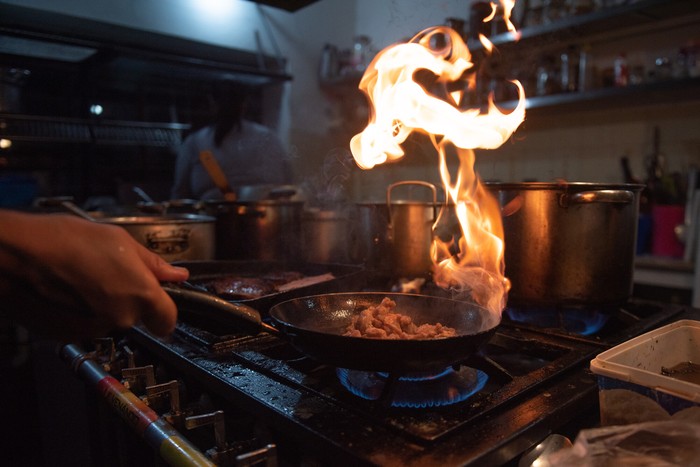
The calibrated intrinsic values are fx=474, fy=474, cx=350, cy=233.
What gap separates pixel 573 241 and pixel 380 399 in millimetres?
876

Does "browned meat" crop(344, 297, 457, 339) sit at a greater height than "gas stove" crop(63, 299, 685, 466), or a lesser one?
greater

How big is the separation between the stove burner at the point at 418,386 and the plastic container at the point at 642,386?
28 centimetres

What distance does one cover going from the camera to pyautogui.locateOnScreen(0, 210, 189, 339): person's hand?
26.9 inches

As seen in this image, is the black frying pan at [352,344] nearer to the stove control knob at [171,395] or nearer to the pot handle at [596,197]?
the stove control knob at [171,395]

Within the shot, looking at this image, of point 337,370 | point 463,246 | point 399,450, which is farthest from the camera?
point 463,246

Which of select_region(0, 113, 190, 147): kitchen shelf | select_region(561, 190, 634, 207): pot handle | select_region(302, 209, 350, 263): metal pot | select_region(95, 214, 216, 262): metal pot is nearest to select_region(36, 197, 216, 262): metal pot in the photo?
select_region(95, 214, 216, 262): metal pot

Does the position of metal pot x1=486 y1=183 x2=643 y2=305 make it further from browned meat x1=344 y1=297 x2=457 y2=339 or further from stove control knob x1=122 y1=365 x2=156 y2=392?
stove control knob x1=122 y1=365 x2=156 y2=392

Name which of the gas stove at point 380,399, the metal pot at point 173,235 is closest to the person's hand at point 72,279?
the gas stove at point 380,399

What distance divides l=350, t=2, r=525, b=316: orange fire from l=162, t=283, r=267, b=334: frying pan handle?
0.74 meters

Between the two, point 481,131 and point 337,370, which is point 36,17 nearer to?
point 481,131

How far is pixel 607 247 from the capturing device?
1.49 meters

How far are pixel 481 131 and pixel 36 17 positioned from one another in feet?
12.9

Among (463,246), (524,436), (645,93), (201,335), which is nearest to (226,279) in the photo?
(201,335)

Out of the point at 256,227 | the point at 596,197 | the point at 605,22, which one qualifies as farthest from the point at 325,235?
the point at 605,22
